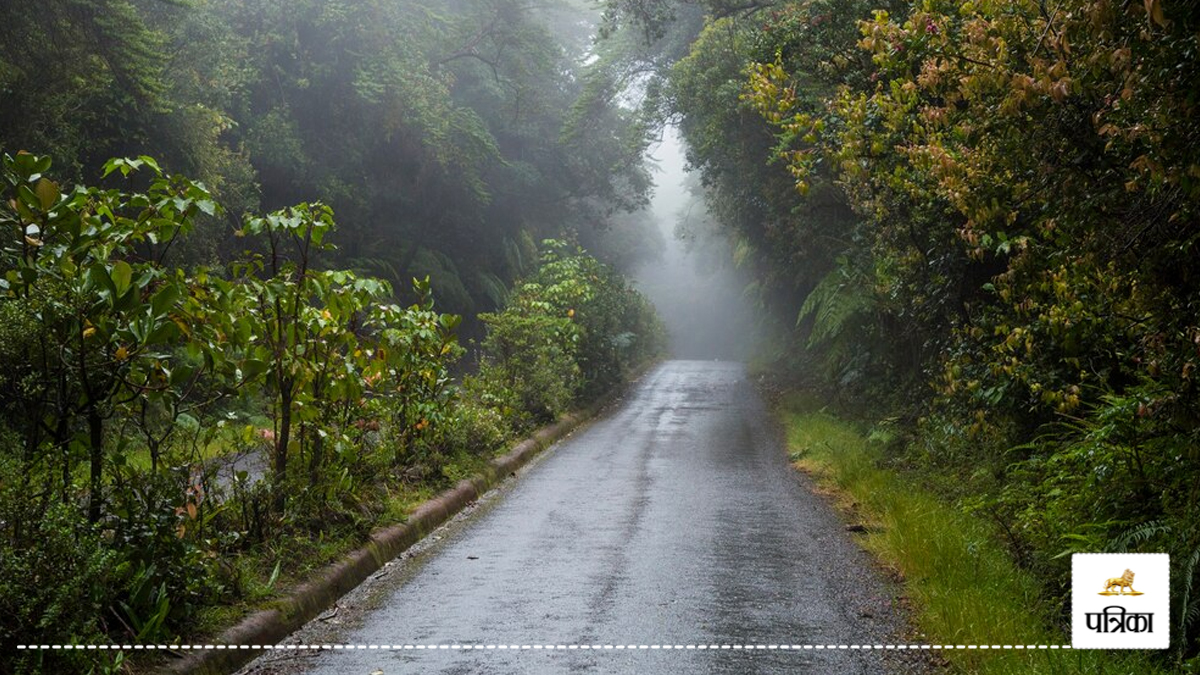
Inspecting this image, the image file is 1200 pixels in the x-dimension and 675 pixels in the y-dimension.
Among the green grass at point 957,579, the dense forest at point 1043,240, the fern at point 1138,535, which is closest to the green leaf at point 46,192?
the dense forest at point 1043,240

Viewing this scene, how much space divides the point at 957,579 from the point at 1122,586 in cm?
148

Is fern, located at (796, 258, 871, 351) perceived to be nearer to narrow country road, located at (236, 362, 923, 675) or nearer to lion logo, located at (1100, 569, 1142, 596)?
narrow country road, located at (236, 362, 923, 675)

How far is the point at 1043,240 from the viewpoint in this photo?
8.71 m

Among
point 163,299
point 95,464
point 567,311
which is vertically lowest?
point 95,464

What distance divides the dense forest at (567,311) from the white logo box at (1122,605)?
92 mm

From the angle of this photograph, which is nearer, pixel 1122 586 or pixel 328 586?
pixel 1122 586

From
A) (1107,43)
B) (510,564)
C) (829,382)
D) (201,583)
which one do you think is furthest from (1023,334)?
(829,382)

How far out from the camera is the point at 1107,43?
536cm

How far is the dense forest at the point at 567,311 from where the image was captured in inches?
209

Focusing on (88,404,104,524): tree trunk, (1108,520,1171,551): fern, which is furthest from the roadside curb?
(1108,520,1171,551): fern

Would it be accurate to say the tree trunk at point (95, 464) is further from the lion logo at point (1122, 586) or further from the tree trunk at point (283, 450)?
the lion logo at point (1122, 586)

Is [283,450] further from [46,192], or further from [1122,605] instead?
[1122,605]

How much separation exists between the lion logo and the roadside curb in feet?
16.0

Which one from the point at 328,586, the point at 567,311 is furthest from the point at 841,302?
the point at 328,586
